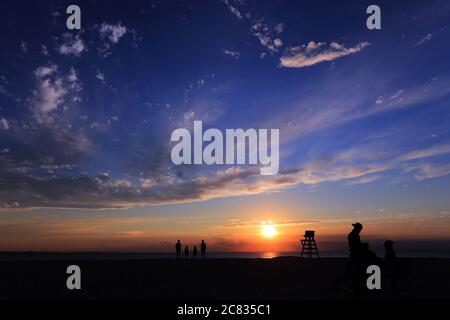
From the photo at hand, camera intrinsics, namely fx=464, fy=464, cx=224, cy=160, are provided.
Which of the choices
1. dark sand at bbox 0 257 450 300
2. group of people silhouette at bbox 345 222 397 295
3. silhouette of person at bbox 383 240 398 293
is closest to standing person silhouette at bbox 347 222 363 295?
group of people silhouette at bbox 345 222 397 295

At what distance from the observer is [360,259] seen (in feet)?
47.9

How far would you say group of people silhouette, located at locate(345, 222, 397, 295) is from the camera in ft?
47.6

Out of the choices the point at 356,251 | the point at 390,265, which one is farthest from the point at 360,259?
the point at 390,265

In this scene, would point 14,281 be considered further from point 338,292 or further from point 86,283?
point 338,292

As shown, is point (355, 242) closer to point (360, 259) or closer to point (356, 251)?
point (356, 251)

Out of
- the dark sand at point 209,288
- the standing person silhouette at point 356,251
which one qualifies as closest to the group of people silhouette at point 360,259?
the standing person silhouette at point 356,251

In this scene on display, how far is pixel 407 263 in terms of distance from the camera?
53.5 ft

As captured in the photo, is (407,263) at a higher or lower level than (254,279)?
higher

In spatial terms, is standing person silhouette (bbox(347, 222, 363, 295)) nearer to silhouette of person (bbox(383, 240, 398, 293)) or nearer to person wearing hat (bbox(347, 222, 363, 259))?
person wearing hat (bbox(347, 222, 363, 259))

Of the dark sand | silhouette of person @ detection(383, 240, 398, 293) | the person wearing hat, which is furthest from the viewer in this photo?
silhouette of person @ detection(383, 240, 398, 293)

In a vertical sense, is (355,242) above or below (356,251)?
above

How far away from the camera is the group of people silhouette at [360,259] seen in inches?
571
